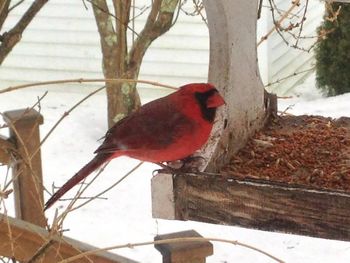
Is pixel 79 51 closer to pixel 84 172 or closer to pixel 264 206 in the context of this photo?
pixel 84 172

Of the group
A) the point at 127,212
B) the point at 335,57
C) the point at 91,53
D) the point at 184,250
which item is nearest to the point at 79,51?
the point at 91,53

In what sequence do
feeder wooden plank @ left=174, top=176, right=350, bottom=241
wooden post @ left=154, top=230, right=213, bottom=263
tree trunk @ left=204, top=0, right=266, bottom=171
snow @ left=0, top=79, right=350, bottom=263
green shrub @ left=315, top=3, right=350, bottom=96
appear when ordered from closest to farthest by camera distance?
feeder wooden plank @ left=174, top=176, right=350, bottom=241 < tree trunk @ left=204, top=0, right=266, bottom=171 < wooden post @ left=154, top=230, right=213, bottom=263 < snow @ left=0, top=79, right=350, bottom=263 < green shrub @ left=315, top=3, right=350, bottom=96

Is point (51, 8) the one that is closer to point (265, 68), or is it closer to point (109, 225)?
point (265, 68)

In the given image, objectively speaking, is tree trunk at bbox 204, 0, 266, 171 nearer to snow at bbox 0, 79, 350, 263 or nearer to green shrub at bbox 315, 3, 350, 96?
snow at bbox 0, 79, 350, 263

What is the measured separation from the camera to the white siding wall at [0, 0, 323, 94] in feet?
21.1

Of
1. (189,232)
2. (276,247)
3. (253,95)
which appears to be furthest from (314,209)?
(276,247)

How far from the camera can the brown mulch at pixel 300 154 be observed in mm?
1505

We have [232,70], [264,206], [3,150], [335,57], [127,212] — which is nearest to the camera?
[264,206]

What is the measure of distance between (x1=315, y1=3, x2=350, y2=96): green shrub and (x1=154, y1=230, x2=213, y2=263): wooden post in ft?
11.3

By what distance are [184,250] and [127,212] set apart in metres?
2.37

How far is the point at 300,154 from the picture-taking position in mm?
1640

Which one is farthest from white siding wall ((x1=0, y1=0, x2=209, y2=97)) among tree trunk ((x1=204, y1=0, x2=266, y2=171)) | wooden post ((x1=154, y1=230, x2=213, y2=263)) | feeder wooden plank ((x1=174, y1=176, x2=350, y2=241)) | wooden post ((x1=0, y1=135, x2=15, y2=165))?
feeder wooden plank ((x1=174, y1=176, x2=350, y2=241))

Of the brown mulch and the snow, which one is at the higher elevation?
the brown mulch

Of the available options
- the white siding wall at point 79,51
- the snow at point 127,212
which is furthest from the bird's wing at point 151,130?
the white siding wall at point 79,51
